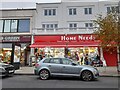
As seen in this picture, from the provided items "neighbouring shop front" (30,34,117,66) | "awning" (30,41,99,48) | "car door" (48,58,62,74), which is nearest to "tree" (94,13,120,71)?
"car door" (48,58,62,74)

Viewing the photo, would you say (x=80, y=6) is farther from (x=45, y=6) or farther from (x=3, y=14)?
(x=3, y=14)

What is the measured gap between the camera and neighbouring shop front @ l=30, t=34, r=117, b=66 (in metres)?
25.1

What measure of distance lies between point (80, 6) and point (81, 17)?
1.74m

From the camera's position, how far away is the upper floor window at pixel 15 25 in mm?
27486

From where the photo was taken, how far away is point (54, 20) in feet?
97.7

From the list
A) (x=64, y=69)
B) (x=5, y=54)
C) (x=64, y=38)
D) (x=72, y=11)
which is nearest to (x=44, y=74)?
(x=64, y=69)

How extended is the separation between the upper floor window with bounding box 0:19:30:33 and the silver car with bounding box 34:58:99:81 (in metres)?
14.2

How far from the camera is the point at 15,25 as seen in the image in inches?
1096

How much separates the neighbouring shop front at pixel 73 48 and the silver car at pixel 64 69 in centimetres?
1071

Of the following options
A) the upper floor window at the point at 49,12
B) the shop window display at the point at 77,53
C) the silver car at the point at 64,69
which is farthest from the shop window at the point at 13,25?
the silver car at the point at 64,69

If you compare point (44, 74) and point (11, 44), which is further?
point (11, 44)

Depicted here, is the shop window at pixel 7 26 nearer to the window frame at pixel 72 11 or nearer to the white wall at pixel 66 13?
the white wall at pixel 66 13

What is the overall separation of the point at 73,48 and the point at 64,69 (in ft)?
40.5

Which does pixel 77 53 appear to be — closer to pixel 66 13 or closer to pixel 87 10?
pixel 66 13
